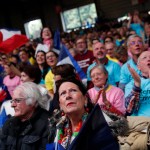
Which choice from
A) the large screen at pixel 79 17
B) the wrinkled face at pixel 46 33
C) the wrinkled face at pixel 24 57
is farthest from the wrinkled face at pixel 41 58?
the large screen at pixel 79 17

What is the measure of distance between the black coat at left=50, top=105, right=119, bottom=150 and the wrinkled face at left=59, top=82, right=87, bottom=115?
0.48m

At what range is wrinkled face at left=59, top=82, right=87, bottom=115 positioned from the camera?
2316mm

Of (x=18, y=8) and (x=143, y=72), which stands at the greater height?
(x=18, y=8)

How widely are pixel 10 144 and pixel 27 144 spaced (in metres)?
0.16

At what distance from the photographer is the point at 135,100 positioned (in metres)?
2.82

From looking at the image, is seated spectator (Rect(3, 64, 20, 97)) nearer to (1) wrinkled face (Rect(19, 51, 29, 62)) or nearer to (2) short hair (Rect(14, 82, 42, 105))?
(1) wrinkled face (Rect(19, 51, 29, 62))

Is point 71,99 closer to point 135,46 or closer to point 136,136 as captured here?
point 136,136

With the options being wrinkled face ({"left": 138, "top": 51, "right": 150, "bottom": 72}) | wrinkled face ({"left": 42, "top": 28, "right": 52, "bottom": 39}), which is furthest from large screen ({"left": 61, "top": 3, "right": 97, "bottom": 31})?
wrinkled face ({"left": 138, "top": 51, "right": 150, "bottom": 72})

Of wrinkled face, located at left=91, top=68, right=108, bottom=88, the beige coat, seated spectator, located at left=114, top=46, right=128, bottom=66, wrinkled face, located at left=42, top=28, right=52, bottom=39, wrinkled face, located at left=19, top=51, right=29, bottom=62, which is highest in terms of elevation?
wrinkled face, located at left=42, top=28, right=52, bottom=39

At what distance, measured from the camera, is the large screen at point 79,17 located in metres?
20.4

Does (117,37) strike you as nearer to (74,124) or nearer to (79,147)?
(74,124)

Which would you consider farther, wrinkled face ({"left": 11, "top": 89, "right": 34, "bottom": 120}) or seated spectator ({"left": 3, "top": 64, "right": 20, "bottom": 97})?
seated spectator ({"left": 3, "top": 64, "right": 20, "bottom": 97})

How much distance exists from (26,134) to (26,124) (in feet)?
0.32

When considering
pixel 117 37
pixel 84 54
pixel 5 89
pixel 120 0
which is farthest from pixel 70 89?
pixel 120 0
